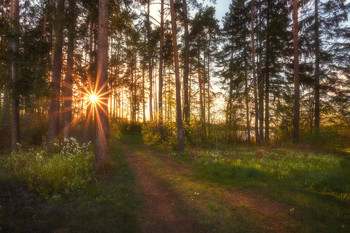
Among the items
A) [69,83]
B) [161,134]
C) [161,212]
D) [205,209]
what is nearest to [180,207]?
[161,212]

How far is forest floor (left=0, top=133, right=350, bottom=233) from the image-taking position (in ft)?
11.9

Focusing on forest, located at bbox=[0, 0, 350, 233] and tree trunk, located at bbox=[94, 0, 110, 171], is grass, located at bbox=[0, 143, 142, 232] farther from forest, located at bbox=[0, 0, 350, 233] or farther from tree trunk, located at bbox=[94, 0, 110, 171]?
tree trunk, located at bbox=[94, 0, 110, 171]

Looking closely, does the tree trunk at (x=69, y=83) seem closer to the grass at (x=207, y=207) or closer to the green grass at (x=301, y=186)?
the grass at (x=207, y=207)

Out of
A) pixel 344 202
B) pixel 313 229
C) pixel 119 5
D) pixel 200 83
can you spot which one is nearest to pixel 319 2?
pixel 200 83

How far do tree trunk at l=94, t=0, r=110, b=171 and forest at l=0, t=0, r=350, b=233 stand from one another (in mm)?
42

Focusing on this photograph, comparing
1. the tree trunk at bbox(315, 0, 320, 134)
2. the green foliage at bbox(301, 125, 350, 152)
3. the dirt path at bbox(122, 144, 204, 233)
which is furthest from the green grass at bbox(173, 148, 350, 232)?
the tree trunk at bbox(315, 0, 320, 134)

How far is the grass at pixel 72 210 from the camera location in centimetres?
351

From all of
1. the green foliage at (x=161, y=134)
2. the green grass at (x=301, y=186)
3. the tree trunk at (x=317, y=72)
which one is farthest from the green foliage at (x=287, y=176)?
the tree trunk at (x=317, y=72)

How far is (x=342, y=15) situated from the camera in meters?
16.4

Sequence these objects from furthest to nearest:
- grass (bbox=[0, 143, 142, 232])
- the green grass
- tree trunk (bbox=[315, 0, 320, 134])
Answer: tree trunk (bbox=[315, 0, 320, 134]) < the green grass < grass (bbox=[0, 143, 142, 232])

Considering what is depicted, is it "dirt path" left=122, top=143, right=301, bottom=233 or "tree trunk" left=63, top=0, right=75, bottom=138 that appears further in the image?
"tree trunk" left=63, top=0, right=75, bottom=138

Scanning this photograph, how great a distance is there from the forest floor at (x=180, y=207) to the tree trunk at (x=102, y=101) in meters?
0.86

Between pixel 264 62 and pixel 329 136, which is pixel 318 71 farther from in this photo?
pixel 329 136

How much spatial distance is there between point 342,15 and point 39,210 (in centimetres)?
2458
